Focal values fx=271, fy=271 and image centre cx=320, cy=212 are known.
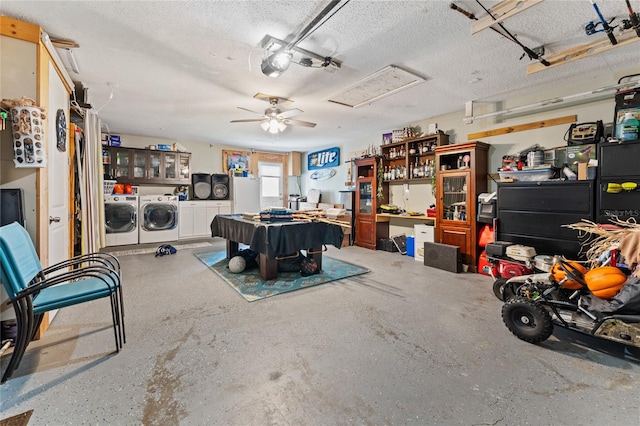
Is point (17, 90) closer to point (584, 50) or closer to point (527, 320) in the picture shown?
point (527, 320)

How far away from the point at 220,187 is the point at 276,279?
14.4 ft

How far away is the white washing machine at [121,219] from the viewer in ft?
18.4

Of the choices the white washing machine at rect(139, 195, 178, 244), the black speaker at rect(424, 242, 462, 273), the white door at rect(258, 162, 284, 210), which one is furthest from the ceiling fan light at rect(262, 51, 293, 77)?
the white door at rect(258, 162, 284, 210)

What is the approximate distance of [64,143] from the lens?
2.85 meters

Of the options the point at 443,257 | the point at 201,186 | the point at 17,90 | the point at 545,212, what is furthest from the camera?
the point at 201,186

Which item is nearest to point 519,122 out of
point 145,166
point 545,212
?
point 545,212

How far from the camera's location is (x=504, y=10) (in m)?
2.03

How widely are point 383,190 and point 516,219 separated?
8.75 feet

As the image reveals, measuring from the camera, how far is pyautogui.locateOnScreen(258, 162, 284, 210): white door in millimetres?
8336

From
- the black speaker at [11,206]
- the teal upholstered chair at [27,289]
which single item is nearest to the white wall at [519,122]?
the teal upholstered chair at [27,289]

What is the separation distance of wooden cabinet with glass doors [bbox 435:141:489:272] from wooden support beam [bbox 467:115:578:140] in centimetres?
25

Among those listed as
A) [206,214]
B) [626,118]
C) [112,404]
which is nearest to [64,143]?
[112,404]

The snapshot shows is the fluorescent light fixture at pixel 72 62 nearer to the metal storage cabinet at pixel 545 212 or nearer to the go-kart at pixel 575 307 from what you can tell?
the go-kart at pixel 575 307

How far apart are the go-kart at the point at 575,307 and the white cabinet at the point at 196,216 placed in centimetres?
639
